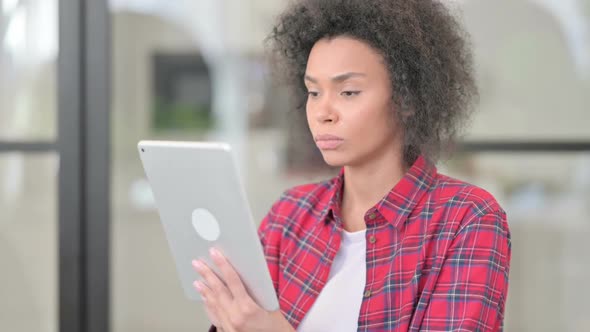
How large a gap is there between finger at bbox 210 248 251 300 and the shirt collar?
312mm

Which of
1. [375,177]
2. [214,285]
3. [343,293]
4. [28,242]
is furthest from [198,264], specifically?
[28,242]

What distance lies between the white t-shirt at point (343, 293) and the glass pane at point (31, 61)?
5.23 feet

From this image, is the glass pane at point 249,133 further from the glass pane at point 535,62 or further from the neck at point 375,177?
the neck at point 375,177

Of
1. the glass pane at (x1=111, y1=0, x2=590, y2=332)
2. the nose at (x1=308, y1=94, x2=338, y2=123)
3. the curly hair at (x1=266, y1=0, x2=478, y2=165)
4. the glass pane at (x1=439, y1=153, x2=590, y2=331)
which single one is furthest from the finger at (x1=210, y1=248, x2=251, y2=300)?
the glass pane at (x1=439, y1=153, x2=590, y2=331)

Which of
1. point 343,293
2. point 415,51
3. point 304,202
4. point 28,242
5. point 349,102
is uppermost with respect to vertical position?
point 415,51

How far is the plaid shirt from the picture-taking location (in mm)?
1405

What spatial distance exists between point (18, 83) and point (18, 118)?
129 millimetres

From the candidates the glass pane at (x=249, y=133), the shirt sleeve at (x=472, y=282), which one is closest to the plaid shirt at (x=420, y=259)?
the shirt sleeve at (x=472, y=282)

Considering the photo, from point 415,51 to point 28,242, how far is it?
187cm

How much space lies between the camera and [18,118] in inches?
111

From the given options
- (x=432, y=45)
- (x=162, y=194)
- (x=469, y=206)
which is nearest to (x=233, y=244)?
(x=162, y=194)

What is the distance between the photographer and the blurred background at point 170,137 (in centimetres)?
271

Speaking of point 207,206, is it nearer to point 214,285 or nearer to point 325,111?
point 214,285

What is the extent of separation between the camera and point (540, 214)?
2.73 metres
